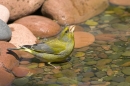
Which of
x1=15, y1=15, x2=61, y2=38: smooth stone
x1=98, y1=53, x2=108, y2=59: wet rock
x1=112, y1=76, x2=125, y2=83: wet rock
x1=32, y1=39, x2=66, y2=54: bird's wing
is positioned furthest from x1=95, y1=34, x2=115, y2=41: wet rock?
x1=112, y1=76, x2=125, y2=83: wet rock

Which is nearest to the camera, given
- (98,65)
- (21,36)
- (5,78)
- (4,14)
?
(5,78)

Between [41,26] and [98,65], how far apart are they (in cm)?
161

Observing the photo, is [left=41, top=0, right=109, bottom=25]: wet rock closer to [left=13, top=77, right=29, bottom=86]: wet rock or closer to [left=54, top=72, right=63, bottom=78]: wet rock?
[left=54, top=72, right=63, bottom=78]: wet rock

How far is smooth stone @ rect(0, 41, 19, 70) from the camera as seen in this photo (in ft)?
19.2

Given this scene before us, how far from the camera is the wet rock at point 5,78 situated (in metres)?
→ 5.48

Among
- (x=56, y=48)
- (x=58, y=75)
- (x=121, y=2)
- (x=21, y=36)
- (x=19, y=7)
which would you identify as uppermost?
(x=19, y=7)

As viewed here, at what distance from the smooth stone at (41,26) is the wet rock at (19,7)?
187mm

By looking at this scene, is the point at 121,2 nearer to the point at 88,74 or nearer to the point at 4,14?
the point at 4,14

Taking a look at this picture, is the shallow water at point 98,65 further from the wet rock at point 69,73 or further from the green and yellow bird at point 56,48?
the green and yellow bird at point 56,48

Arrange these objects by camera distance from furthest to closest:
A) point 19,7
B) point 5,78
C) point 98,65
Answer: point 19,7 → point 98,65 → point 5,78

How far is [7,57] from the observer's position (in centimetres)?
593

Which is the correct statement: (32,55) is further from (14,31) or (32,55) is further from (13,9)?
(13,9)

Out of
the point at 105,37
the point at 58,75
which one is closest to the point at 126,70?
the point at 58,75

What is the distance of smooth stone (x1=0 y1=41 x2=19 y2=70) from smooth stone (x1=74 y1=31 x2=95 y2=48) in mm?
1206
